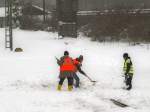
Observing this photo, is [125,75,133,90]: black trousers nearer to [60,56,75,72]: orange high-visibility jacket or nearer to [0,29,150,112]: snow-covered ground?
[0,29,150,112]: snow-covered ground

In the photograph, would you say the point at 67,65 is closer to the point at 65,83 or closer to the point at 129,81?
the point at 65,83

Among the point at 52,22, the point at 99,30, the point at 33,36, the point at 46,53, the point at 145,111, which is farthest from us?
the point at 52,22

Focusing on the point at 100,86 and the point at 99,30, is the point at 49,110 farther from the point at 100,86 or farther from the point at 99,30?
the point at 99,30

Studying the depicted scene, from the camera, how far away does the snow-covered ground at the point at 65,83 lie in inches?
516

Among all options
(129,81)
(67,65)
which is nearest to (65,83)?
(67,65)

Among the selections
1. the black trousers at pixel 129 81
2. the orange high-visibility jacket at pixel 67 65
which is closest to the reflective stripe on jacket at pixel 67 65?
the orange high-visibility jacket at pixel 67 65

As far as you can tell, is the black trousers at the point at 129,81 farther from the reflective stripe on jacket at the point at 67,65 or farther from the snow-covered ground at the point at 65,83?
the reflective stripe on jacket at the point at 67,65

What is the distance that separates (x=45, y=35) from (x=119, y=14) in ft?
27.8

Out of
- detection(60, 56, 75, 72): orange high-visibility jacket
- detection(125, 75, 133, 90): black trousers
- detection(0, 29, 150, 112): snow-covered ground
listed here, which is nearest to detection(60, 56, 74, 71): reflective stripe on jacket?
detection(60, 56, 75, 72): orange high-visibility jacket

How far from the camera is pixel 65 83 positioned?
17328 millimetres

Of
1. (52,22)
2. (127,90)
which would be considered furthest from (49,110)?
(52,22)

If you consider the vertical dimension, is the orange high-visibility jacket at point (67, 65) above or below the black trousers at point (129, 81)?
above

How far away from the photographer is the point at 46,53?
28.7 m

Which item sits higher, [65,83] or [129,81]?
[129,81]
